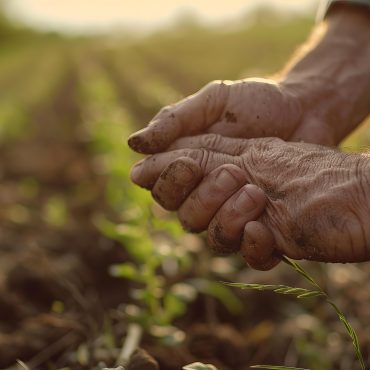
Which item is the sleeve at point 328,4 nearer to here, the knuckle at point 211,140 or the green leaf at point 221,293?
the knuckle at point 211,140

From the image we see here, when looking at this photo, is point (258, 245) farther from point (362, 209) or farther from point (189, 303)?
point (189, 303)

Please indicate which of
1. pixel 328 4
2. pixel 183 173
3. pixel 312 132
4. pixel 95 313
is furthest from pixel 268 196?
pixel 328 4

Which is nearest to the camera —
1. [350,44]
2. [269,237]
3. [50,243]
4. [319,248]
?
[319,248]

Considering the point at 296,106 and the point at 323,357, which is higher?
the point at 296,106

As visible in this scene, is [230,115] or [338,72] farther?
[338,72]

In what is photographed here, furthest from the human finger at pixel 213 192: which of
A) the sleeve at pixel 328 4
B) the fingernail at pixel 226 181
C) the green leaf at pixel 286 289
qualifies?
the sleeve at pixel 328 4

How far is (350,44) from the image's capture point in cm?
241

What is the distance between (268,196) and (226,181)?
0.12 m

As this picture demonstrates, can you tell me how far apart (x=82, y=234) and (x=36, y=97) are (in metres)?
6.79

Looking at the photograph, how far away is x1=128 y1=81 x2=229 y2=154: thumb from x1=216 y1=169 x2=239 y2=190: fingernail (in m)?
0.30

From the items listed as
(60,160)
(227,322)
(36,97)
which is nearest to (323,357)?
(227,322)

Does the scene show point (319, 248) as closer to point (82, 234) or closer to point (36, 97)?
point (82, 234)

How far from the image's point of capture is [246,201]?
5.38ft

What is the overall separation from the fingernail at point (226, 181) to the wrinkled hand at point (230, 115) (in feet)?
1.00
